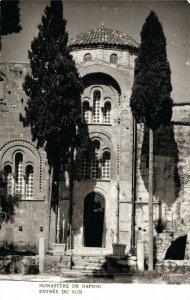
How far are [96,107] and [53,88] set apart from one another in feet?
17.3

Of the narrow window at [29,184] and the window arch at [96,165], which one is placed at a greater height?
the window arch at [96,165]

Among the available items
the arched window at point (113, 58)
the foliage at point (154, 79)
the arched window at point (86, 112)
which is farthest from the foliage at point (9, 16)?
the arched window at point (113, 58)

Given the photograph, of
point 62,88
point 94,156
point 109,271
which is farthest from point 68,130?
point 109,271

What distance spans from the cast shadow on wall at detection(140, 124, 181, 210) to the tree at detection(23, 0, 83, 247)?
5.32m

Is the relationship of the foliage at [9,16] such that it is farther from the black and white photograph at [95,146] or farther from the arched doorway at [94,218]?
the arched doorway at [94,218]

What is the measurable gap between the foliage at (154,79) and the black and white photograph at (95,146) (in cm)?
5

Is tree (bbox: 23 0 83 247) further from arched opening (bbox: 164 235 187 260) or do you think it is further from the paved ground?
arched opening (bbox: 164 235 187 260)

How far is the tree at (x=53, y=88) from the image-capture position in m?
26.0

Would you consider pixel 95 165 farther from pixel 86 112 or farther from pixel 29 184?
pixel 29 184

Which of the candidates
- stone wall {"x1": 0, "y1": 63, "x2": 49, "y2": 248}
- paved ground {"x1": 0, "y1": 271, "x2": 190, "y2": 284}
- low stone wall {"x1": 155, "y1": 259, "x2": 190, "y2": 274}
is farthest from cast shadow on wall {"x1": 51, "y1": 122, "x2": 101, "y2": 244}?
low stone wall {"x1": 155, "y1": 259, "x2": 190, "y2": 274}

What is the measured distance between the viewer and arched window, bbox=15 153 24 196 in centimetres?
2992

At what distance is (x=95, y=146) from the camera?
101ft

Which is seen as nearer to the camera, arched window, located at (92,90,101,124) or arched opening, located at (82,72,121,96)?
arched opening, located at (82,72,121,96)

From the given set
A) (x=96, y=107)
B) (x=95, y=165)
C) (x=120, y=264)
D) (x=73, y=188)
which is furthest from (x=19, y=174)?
(x=120, y=264)
